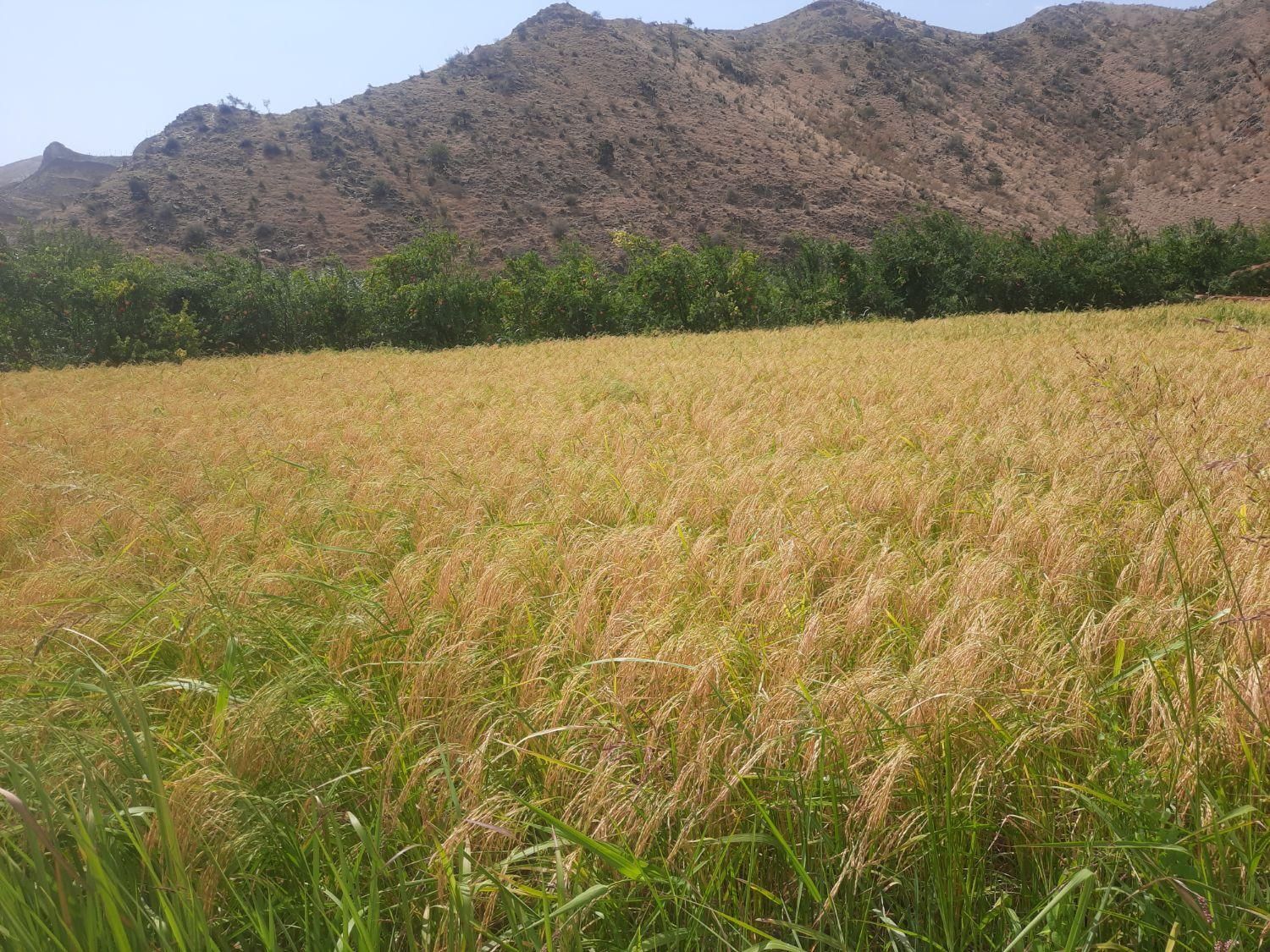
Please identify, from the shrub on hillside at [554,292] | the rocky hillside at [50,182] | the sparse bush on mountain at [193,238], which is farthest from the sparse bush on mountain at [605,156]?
the rocky hillside at [50,182]

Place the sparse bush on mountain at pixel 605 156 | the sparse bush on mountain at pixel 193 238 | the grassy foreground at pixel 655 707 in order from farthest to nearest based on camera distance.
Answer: the sparse bush on mountain at pixel 605 156, the sparse bush on mountain at pixel 193 238, the grassy foreground at pixel 655 707

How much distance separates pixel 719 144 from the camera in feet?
142

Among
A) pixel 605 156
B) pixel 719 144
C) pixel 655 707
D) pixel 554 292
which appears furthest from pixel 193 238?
pixel 655 707

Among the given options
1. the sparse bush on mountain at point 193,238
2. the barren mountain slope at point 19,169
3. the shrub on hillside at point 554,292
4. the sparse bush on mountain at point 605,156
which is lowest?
the shrub on hillside at point 554,292

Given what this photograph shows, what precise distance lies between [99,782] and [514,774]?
74 centimetres

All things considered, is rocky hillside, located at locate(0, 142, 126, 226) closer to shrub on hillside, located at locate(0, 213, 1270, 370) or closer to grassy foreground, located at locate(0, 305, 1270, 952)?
shrub on hillside, located at locate(0, 213, 1270, 370)

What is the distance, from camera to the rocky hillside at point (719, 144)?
36438mm

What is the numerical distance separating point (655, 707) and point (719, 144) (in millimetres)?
46240

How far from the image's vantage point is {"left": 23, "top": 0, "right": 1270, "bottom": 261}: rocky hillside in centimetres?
3644

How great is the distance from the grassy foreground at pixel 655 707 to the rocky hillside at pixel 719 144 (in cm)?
3466

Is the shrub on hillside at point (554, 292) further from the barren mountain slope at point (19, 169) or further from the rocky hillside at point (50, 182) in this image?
the barren mountain slope at point (19, 169)

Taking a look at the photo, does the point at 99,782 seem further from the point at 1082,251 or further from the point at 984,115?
the point at 984,115

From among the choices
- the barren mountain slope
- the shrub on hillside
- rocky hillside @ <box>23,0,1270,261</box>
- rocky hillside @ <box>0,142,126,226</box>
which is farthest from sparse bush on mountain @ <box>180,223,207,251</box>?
the barren mountain slope

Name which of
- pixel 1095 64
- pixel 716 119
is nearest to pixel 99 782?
pixel 716 119
